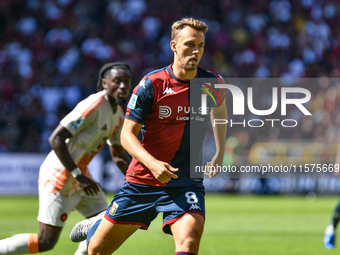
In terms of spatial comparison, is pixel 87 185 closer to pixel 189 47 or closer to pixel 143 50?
pixel 189 47

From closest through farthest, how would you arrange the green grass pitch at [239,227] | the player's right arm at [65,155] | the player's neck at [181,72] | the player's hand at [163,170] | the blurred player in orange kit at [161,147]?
1. the player's hand at [163,170]
2. the blurred player in orange kit at [161,147]
3. the player's neck at [181,72]
4. the player's right arm at [65,155]
5. the green grass pitch at [239,227]

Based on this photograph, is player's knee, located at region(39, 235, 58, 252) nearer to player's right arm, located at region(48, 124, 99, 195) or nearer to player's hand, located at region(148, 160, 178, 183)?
player's right arm, located at region(48, 124, 99, 195)

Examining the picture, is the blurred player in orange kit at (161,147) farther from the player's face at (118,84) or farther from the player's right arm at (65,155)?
the player's face at (118,84)

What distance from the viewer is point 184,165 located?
4633 mm

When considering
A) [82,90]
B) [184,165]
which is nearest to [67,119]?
[184,165]

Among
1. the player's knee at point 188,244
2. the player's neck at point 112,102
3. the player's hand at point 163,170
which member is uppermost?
the player's neck at point 112,102

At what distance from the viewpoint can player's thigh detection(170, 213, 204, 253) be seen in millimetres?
4168

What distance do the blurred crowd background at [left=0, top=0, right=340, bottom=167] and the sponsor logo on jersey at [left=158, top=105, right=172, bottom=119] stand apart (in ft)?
42.5

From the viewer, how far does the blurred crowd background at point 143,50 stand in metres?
18.5

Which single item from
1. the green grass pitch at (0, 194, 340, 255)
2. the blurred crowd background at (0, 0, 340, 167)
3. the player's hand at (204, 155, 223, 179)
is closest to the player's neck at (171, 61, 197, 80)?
the player's hand at (204, 155, 223, 179)

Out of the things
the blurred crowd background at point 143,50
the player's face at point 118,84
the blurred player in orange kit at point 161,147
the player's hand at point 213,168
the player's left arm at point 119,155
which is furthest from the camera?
the blurred crowd background at point 143,50

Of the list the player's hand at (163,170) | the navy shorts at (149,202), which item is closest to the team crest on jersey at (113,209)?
the navy shorts at (149,202)

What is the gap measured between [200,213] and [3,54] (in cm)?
1719

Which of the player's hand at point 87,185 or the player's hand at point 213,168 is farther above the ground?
the player's hand at point 213,168
